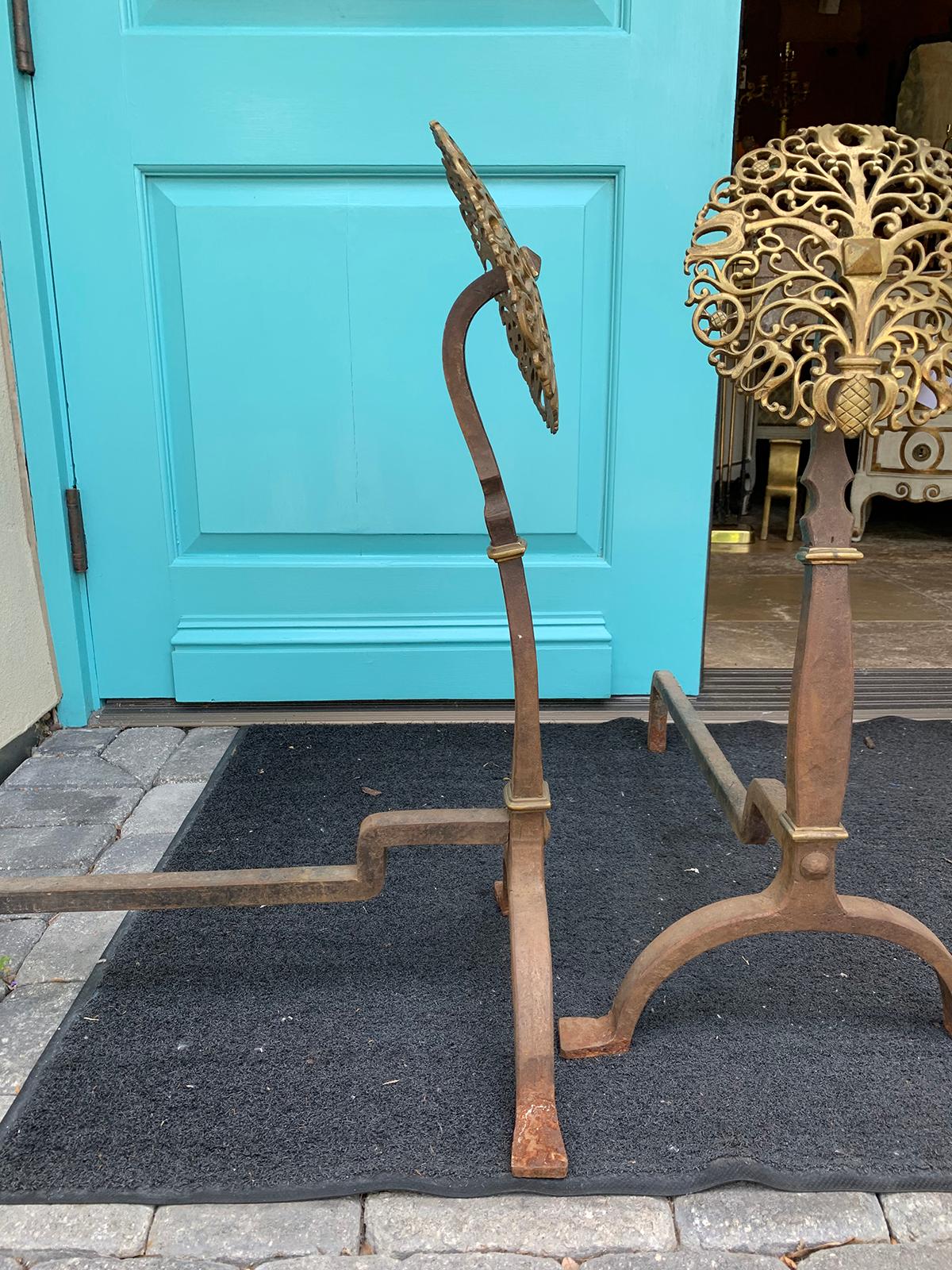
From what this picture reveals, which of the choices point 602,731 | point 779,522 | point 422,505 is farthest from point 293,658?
point 779,522

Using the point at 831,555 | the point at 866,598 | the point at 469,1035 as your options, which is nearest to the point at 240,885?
the point at 469,1035

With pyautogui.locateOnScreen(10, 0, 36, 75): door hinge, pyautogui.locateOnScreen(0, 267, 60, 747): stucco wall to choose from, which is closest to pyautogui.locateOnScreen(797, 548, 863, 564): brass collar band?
pyautogui.locateOnScreen(0, 267, 60, 747): stucco wall

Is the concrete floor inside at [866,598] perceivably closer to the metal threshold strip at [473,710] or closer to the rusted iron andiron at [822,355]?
the metal threshold strip at [473,710]

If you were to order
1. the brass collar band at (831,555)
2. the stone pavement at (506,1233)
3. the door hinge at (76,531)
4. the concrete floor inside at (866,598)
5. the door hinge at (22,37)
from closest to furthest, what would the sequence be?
the stone pavement at (506,1233)
the brass collar band at (831,555)
the door hinge at (22,37)
the door hinge at (76,531)
the concrete floor inside at (866,598)

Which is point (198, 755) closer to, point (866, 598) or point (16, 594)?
point (16, 594)

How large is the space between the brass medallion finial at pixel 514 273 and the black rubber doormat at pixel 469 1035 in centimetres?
72

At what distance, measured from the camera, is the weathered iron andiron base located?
1.00 metres

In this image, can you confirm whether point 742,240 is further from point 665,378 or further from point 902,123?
point 902,123

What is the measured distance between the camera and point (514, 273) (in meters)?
0.90

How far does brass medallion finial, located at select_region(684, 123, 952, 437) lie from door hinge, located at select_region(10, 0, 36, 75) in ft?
4.89

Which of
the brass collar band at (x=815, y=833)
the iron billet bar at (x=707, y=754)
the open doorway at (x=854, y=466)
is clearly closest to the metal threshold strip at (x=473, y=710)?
the open doorway at (x=854, y=466)

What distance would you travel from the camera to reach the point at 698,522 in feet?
6.72

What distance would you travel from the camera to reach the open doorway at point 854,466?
2.71 metres

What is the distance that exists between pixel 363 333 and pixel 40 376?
0.65m
